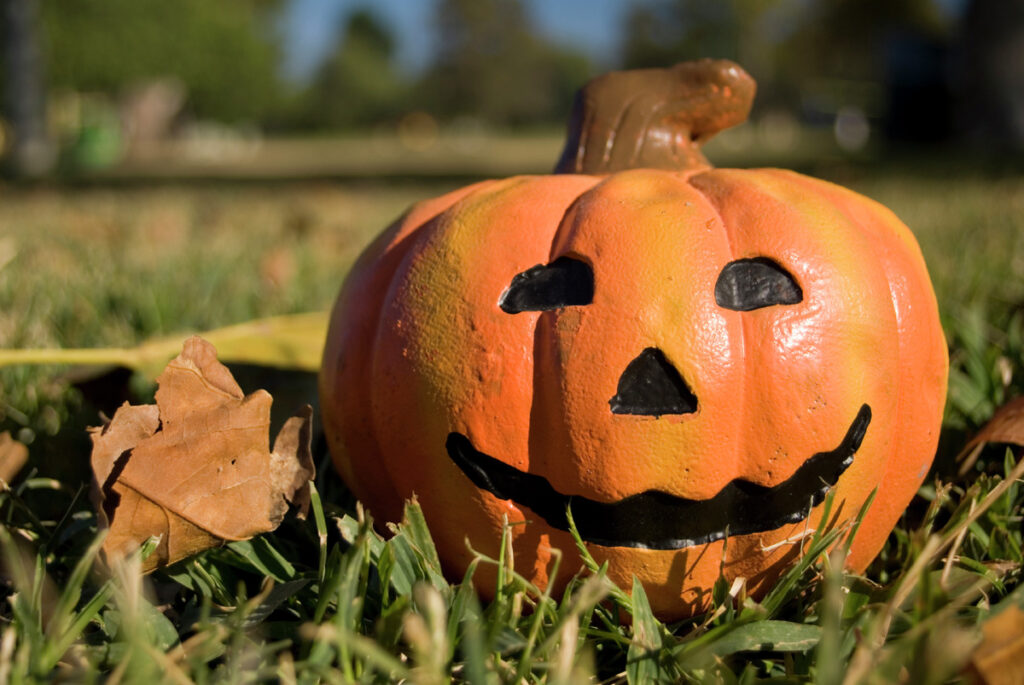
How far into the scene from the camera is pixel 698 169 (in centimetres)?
185

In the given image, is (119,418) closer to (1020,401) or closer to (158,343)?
(158,343)

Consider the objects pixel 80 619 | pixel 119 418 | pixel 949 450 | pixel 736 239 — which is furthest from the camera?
pixel 949 450

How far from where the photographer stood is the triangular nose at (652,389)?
1376 millimetres

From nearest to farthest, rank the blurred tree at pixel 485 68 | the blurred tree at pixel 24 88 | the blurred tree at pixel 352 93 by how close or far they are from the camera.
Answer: the blurred tree at pixel 24 88 < the blurred tree at pixel 485 68 < the blurred tree at pixel 352 93

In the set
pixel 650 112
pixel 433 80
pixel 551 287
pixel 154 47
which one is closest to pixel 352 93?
pixel 433 80

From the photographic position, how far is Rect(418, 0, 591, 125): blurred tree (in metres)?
77.3

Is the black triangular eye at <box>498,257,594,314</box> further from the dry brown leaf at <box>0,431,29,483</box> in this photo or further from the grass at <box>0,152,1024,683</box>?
the dry brown leaf at <box>0,431,29,483</box>

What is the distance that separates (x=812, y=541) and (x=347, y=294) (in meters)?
0.93

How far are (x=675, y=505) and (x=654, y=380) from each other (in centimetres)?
20

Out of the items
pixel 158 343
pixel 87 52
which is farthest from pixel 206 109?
pixel 158 343

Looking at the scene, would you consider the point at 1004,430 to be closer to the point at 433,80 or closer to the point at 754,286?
the point at 754,286

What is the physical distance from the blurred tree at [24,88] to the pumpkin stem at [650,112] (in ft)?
45.9

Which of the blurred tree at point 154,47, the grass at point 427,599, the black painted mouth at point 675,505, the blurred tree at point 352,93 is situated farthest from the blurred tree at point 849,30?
the black painted mouth at point 675,505

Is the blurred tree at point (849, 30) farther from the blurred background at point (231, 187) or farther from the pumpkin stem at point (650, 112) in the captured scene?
the pumpkin stem at point (650, 112)
